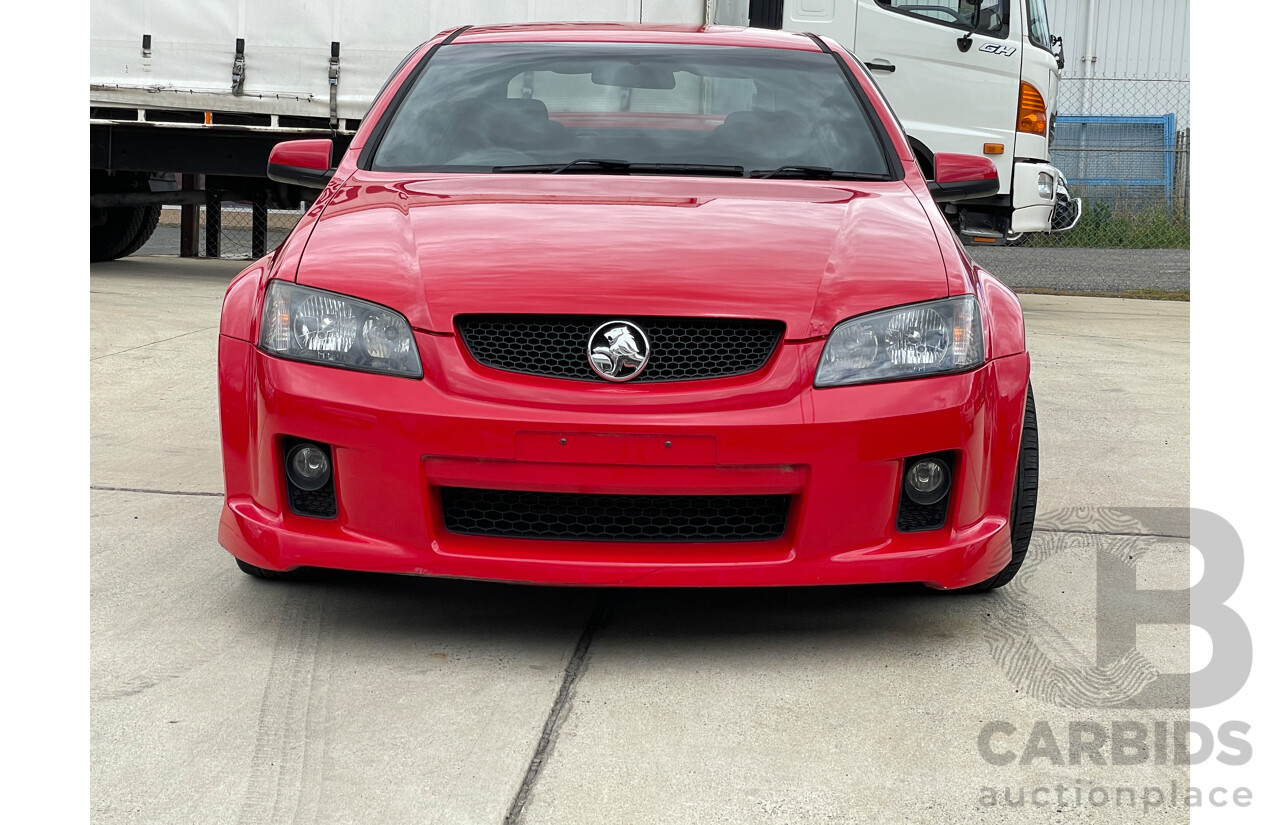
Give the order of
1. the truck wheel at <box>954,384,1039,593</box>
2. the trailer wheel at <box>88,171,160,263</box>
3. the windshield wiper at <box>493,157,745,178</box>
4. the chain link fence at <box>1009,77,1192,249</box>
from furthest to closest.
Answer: the chain link fence at <box>1009,77,1192,249</box>, the trailer wheel at <box>88,171,160,263</box>, the windshield wiper at <box>493,157,745,178</box>, the truck wheel at <box>954,384,1039,593</box>

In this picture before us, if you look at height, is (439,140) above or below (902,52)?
below

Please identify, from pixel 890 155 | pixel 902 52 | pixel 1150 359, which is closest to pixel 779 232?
pixel 890 155

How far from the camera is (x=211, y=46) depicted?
1002cm

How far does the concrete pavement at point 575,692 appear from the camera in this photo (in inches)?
93.7

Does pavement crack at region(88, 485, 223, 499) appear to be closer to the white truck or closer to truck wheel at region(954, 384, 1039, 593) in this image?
truck wheel at region(954, 384, 1039, 593)

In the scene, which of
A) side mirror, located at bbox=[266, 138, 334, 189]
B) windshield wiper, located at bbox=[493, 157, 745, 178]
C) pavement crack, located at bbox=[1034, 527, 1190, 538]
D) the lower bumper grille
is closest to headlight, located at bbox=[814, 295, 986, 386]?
the lower bumper grille

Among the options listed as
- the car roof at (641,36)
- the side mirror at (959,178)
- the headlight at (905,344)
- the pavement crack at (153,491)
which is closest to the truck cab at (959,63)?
the car roof at (641,36)

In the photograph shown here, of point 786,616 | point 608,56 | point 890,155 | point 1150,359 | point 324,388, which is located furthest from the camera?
point 1150,359

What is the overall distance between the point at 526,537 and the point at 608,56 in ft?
6.18

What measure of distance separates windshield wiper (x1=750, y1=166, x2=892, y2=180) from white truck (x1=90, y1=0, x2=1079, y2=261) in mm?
5878

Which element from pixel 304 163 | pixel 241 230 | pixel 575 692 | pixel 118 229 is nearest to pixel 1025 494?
pixel 575 692

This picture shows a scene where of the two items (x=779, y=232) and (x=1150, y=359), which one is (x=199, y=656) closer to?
(x=779, y=232)

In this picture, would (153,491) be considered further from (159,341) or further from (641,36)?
(159,341)

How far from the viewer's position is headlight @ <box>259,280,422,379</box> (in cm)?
294
